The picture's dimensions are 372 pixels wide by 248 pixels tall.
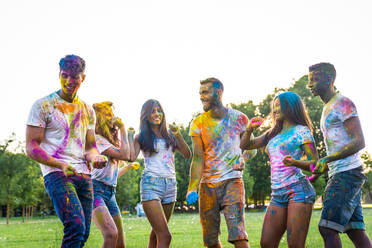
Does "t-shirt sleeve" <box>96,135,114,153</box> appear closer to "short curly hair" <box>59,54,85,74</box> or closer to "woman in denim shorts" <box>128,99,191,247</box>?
"woman in denim shorts" <box>128,99,191,247</box>

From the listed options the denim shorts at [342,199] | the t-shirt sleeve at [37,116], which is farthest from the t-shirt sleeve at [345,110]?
the t-shirt sleeve at [37,116]

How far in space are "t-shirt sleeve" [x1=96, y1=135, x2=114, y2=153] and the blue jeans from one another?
6.09 feet

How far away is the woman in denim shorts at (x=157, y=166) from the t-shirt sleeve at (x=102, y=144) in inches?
13.7

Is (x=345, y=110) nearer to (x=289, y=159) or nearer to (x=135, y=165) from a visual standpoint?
(x=289, y=159)

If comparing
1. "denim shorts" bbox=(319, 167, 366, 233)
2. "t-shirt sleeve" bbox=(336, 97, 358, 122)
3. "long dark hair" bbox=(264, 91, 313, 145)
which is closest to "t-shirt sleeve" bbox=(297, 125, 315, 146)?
"long dark hair" bbox=(264, 91, 313, 145)

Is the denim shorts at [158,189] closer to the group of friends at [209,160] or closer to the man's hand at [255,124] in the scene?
the group of friends at [209,160]

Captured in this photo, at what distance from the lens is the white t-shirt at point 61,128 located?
15.1ft

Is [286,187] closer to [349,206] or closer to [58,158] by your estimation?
[349,206]

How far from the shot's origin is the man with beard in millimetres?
5660

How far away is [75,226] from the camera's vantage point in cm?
444

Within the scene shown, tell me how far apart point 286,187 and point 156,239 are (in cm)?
217

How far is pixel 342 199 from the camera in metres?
5.18

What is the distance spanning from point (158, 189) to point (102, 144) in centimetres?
113

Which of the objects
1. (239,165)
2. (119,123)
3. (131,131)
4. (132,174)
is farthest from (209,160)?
(132,174)
